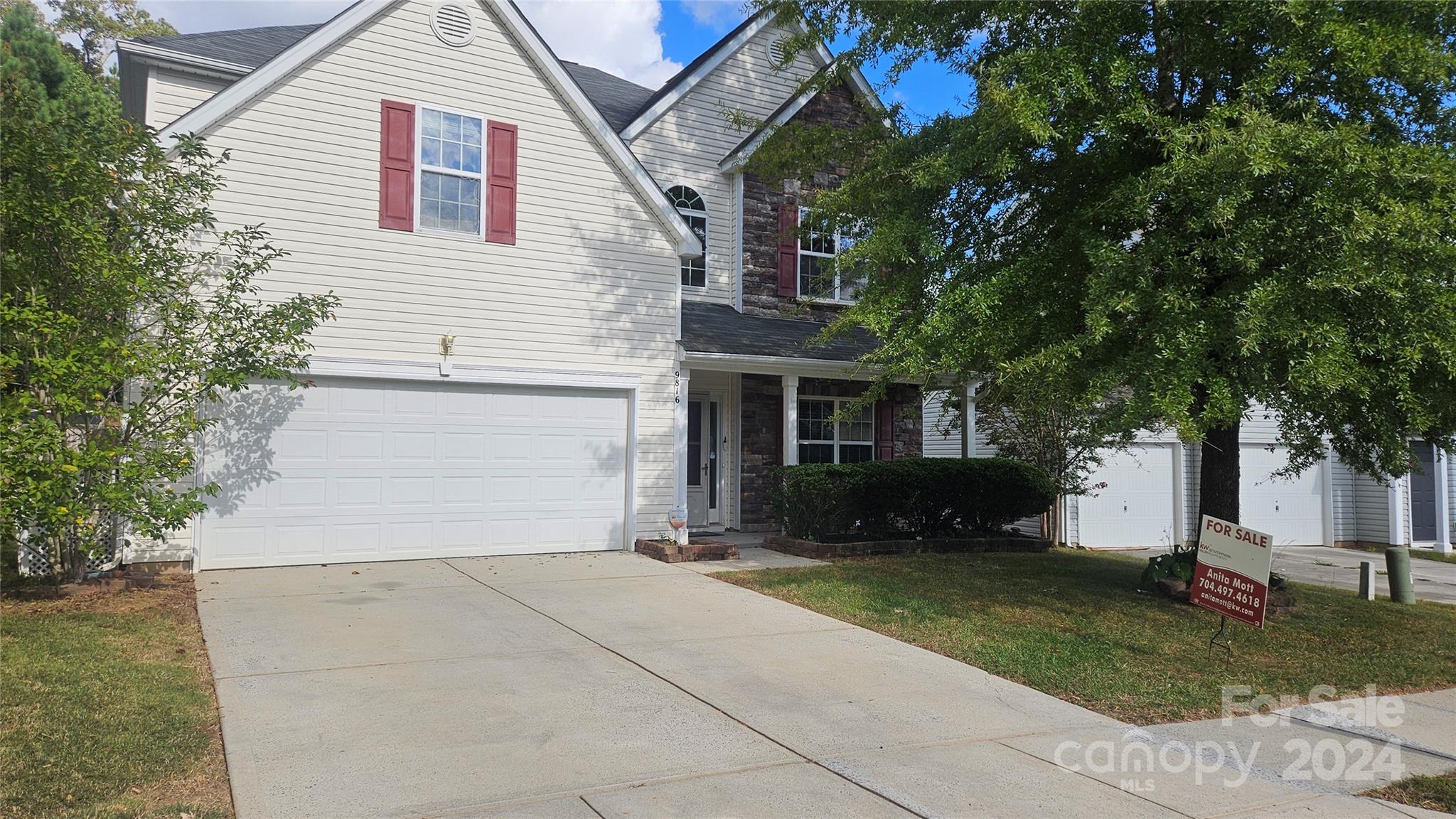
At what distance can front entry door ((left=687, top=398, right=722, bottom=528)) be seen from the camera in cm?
1490

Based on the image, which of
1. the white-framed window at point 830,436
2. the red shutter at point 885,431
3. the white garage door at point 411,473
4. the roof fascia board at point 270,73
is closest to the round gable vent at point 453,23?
the roof fascia board at point 270,73

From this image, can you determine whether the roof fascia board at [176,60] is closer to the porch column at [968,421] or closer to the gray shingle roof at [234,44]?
the gray shingle roof at [234,44]

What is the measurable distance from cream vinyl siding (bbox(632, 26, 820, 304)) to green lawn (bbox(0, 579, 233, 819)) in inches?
383

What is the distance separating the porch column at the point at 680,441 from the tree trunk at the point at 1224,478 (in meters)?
6.30

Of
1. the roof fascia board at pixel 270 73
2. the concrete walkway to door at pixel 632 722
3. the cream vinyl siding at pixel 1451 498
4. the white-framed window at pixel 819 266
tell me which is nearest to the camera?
the concrete walkway to door at pixel 632 722

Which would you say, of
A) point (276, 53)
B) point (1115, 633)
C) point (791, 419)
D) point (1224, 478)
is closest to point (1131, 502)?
point (791, 419)

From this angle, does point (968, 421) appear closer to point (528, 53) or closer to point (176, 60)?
point (528, 53)

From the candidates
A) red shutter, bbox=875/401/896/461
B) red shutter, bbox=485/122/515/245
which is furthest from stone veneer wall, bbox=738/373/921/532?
red shutter, bbox=485/122/515/245

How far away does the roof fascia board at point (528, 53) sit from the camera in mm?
10195

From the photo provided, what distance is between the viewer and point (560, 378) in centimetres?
1205

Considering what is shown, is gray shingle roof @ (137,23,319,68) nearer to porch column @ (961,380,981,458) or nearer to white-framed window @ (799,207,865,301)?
white-framed window @ (799,207,865,301)

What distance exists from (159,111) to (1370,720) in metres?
13.2

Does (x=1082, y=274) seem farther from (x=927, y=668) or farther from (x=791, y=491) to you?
(x=791, y=491)

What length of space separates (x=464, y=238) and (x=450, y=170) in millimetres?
867
